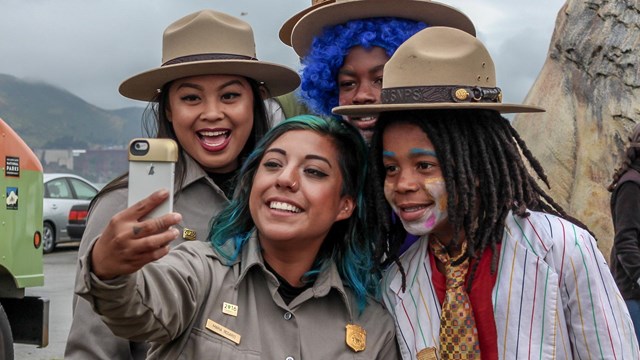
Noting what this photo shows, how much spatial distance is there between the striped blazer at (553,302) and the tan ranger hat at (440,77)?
453 mm

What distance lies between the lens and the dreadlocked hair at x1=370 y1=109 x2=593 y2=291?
2865 millimetres

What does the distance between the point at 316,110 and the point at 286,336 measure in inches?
63.1

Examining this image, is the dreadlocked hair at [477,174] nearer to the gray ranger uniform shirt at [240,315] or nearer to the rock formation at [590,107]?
the gray ranger uniform shirt at [240,315]

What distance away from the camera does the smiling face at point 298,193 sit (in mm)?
2865

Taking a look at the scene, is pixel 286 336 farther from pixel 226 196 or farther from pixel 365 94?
pixel 365 94

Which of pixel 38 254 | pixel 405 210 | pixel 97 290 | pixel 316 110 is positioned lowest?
pixel 38 254

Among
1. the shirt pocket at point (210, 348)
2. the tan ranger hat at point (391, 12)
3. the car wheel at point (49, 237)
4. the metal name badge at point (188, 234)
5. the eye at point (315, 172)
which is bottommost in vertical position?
the car wheel at point (49, 237)

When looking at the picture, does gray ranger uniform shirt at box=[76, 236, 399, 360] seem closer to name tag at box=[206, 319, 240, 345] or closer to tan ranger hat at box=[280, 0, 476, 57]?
name tag at box=[206, 319, 240, 345]

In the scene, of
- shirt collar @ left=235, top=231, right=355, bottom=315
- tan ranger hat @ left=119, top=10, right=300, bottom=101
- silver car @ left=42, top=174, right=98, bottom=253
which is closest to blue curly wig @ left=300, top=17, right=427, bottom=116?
tan ranger hat @ left=119, top=10, right=300, bottom=101

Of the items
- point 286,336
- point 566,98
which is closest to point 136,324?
point 286,336

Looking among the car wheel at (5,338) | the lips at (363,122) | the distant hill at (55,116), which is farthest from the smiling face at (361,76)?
the distant hill at (55,116)

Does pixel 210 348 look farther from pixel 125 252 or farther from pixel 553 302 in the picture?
pixel 553 302

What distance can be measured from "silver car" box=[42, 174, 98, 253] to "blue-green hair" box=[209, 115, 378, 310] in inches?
561

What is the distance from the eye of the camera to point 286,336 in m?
2.78
